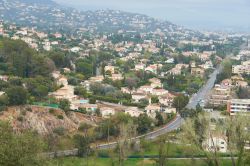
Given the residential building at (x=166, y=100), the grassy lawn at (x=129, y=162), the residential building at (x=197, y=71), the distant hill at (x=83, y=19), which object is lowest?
the distant hill at (x=83, y=19)

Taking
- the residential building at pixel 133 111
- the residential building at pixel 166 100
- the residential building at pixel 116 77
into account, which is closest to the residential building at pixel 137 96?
the residential building at pixel 166 100

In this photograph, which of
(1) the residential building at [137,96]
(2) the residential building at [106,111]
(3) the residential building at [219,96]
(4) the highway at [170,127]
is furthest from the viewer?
(3) the residential building at [219,96]

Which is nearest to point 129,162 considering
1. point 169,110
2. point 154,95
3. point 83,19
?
point 169,110

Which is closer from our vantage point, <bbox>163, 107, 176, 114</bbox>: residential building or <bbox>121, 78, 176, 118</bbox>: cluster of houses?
<bbox>163, 107, 176, 114</bbox>: residential building

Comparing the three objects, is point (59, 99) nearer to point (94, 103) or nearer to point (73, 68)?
point (94, 103)

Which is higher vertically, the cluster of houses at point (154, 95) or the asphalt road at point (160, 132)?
the asphalt road at point (160, 132)

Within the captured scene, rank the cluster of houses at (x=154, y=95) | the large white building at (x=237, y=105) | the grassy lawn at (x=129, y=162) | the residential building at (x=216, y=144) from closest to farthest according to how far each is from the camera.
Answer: the residential building at (x=216, y=144) < the grassy lawn at (x=129, y=162) < the cluster of houses at (x=154, y=95) < the large white building at (x=237, y=105)

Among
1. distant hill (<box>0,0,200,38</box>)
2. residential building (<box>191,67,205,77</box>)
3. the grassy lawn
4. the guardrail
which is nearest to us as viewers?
the grassy lawn

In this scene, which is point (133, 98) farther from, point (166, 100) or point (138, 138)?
point (138, 138)

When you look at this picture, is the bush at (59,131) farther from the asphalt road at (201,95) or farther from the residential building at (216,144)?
the asphalt road at (201,95)

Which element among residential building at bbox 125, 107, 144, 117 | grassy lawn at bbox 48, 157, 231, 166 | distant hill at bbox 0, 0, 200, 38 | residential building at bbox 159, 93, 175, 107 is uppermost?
grassy lawn at bbox 48, 157, 231, 166

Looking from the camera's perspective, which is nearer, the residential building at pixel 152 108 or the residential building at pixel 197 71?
the residential building at pixel 152 108

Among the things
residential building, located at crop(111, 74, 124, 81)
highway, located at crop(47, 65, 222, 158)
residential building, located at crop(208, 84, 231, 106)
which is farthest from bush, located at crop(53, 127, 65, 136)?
residential building, located at crop(111, 74, 124, 81)

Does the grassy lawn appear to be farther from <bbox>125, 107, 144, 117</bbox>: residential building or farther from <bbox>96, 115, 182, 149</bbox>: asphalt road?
<bbox>125, 107, 144, 117</bbox>: residential building
